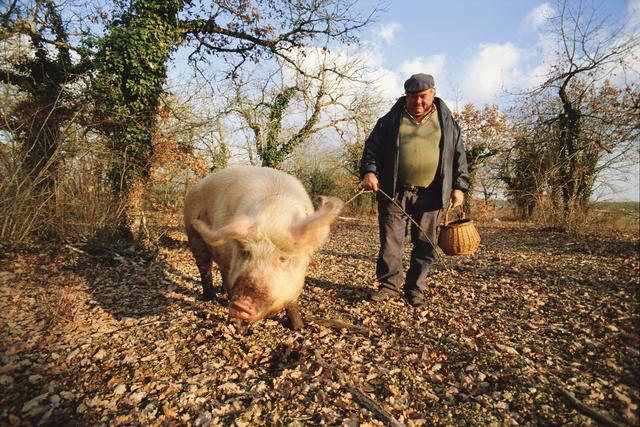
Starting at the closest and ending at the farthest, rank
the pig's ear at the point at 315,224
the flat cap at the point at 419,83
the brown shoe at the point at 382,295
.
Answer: the pig's ear at the point at 315,224
the flat cap at the point at 419,83
the brown shoe at the point at 382,295

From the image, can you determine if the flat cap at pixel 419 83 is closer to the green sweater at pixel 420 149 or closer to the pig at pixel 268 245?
the green sweater at pixel 420 149

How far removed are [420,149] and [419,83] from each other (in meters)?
0.72

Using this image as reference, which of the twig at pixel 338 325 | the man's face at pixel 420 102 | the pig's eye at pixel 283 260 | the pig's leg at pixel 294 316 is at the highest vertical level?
the man's face at pixel 420 102

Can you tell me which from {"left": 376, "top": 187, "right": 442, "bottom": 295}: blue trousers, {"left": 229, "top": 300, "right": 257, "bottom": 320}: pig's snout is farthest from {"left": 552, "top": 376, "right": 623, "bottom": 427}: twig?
{"left": 229, "top": 300, "right": 257, "bottom": 320}: pig's snout

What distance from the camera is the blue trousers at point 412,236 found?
13.6 feet

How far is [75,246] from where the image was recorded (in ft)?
20.3

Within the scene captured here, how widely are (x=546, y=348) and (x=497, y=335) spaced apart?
0.49m

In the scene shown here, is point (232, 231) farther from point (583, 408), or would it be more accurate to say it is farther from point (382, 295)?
point (583, 408)

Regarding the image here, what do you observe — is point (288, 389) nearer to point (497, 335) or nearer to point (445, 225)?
point (497, 335)

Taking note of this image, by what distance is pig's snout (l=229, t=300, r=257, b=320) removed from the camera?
102 inches

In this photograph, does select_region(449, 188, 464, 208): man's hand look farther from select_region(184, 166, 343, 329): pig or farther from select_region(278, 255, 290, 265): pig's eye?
select_region(278, 255, 290, 265): pig's eye

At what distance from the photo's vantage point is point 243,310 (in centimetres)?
259

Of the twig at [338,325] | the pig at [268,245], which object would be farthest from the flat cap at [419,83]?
the twig at [338,325]

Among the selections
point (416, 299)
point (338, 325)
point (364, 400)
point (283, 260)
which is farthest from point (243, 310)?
point (416, 299)
